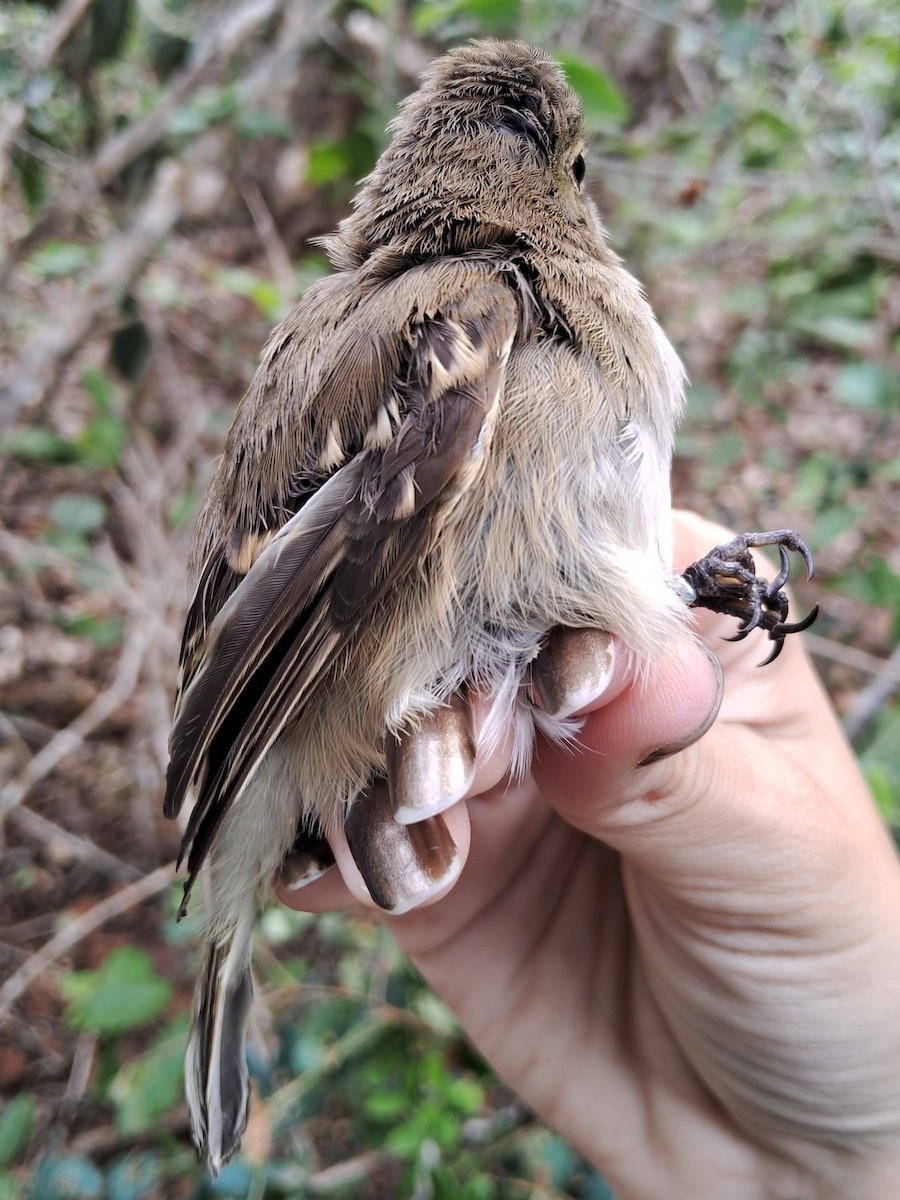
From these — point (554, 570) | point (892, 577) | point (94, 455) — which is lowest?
point (554, 570)

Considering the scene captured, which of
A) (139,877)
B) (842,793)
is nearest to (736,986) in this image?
(842,793)

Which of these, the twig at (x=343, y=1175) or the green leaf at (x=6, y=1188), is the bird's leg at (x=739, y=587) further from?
the green leaf at (x=6, y=1188)

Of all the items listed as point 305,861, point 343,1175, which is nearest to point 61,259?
point 305,861

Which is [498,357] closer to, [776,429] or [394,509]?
[394,509]

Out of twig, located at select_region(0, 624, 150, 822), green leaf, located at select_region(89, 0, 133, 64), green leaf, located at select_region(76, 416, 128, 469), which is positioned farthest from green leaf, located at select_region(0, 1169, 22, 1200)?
green leaf, located at select_region(89, 0, 133, 64)

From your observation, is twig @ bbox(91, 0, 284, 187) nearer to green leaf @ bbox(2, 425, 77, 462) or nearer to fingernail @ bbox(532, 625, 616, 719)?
green leaf @ bbox(2, 425, 77, 462)

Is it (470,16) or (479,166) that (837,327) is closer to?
(470,16)

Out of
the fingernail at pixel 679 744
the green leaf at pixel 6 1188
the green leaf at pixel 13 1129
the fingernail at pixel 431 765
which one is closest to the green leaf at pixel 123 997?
the green leaf at pixel 13 1129
